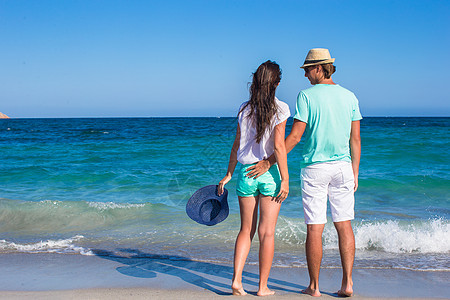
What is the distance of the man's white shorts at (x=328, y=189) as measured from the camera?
2654 mm

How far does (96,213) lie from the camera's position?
19.4 feet

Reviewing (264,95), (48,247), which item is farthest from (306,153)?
(48,247)

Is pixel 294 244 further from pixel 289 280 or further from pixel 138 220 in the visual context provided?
pixel 138 220

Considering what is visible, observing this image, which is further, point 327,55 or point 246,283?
point 246,283

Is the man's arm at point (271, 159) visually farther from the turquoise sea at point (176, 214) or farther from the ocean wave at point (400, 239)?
A: the ocean wave at point (400, 239)

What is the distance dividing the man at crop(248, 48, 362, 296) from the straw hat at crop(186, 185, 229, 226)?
52 centimetres

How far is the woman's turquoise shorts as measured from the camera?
2.65 metres

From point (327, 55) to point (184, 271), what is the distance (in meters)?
2.23

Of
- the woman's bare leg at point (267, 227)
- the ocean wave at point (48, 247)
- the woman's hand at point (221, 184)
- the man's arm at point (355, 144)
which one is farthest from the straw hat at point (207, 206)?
the ocean wave at point (48, 247)

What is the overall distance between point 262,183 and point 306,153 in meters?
0.37

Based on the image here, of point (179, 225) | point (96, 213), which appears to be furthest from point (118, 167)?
point (179, 225)

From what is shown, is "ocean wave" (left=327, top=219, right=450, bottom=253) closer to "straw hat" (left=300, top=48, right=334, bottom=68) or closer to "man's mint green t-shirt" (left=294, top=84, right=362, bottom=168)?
"man's mint green t-shirt" (left=294, top=84, right=362, bottom=168)

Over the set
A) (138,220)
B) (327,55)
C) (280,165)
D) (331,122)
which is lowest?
(138,220)

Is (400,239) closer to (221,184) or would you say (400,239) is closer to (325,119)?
(325,119)
